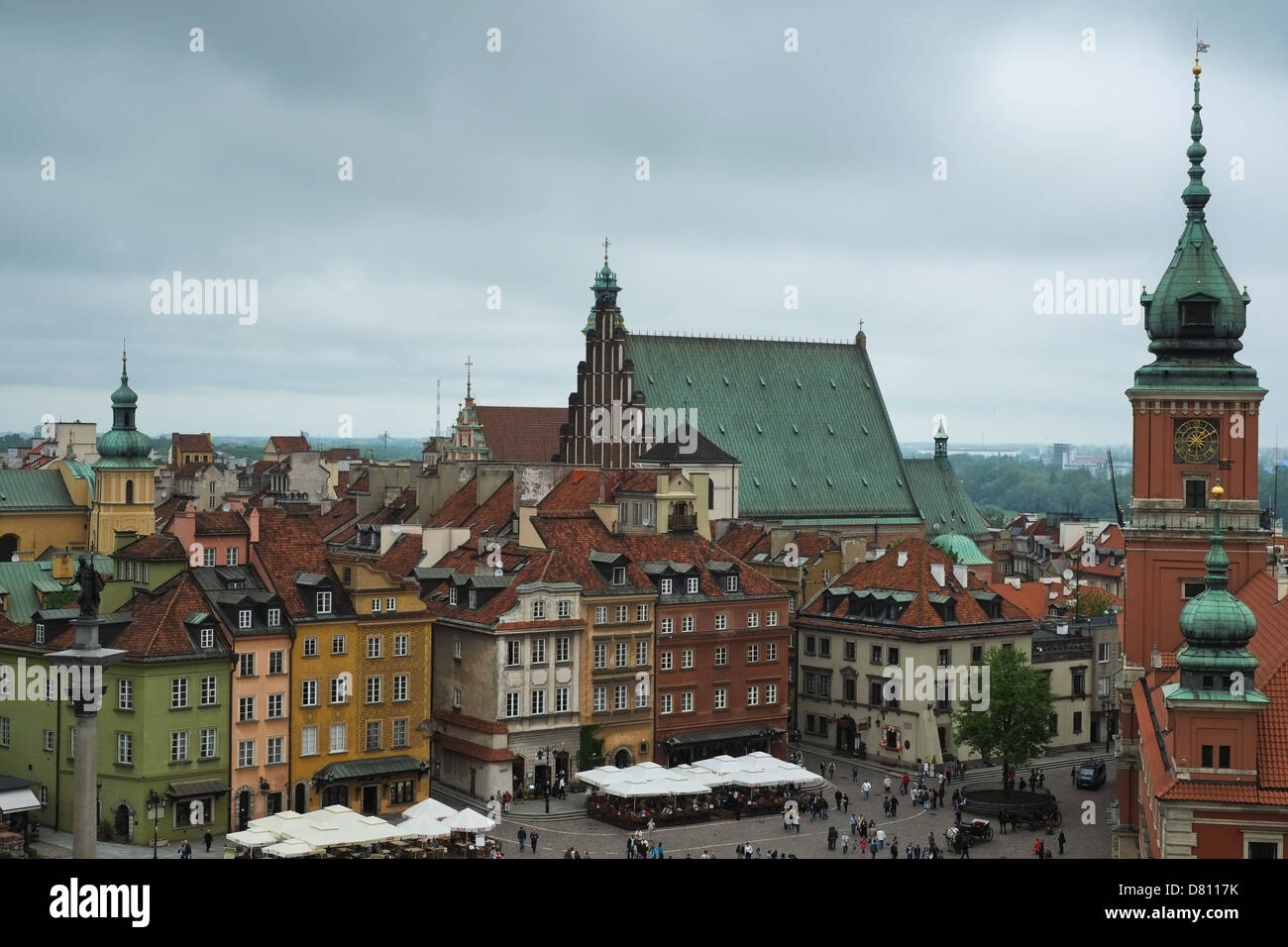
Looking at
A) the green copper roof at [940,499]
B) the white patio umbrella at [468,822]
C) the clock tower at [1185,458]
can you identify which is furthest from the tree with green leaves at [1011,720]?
the green copper roof at [940,499]

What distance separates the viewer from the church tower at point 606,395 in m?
120

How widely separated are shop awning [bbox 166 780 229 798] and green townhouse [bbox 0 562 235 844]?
54 mm

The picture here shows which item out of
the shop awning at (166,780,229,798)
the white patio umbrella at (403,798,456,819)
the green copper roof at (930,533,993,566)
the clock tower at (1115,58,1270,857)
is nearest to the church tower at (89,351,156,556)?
the shop awning at (166,780,229,798)

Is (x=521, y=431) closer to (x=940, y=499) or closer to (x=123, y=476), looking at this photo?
(x=940, y=499)

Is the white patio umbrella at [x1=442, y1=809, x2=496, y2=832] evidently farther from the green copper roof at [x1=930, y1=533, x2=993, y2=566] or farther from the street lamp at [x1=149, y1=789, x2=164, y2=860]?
the green copper roof at [x1=930, y1=533, x2=993, y2=566]

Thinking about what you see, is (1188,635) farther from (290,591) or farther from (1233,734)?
(290,591)

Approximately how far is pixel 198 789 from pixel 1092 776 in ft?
137

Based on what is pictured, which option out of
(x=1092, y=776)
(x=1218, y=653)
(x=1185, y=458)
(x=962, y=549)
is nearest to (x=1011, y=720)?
(x=1092, y=776)

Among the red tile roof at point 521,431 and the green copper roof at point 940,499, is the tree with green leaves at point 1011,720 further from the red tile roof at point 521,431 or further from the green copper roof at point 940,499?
the red tile roof at point 521,431

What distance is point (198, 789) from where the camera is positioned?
65750mm

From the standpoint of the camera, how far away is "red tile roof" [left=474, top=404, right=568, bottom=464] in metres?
160
